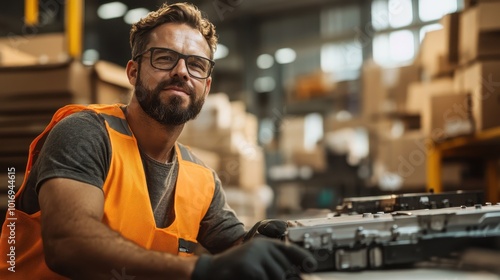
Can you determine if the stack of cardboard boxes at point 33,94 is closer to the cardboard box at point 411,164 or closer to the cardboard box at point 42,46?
the cardboard box at point 42,46

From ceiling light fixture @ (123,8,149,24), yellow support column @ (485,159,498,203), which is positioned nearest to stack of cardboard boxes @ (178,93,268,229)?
yellow support column @ (485,159,498,203)

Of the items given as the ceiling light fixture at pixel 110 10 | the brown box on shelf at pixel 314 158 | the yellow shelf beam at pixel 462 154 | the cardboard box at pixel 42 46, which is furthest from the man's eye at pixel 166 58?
the ceiling light fixture at pixel 110 10

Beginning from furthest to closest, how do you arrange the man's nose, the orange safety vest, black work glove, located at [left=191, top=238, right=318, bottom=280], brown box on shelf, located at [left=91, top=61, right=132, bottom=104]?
brown box on shelf, located at [left=91, top=61, right=132, bottom=104] → the man's nose → the orange safety vest → black work glove, located at [left=191, top=238, right=318, bottom=280]

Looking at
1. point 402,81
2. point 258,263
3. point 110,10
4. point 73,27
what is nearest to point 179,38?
point 258,263

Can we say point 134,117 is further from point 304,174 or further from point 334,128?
point 304,174

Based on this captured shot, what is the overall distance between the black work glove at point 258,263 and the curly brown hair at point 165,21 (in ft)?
3.03

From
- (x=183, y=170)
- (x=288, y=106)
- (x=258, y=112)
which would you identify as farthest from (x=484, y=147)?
(x=258, y=112)

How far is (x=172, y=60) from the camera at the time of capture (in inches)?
66.1

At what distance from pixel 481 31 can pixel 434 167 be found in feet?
3.58

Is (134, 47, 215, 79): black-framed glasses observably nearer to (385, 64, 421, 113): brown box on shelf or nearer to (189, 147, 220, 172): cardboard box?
(189, 147, 220, 172): cardboard box

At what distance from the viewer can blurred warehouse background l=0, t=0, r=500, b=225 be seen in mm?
2826

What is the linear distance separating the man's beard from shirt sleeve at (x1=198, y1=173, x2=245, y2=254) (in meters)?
0.45

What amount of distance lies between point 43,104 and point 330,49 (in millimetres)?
8056

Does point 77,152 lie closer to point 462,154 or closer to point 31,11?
point 31,11
